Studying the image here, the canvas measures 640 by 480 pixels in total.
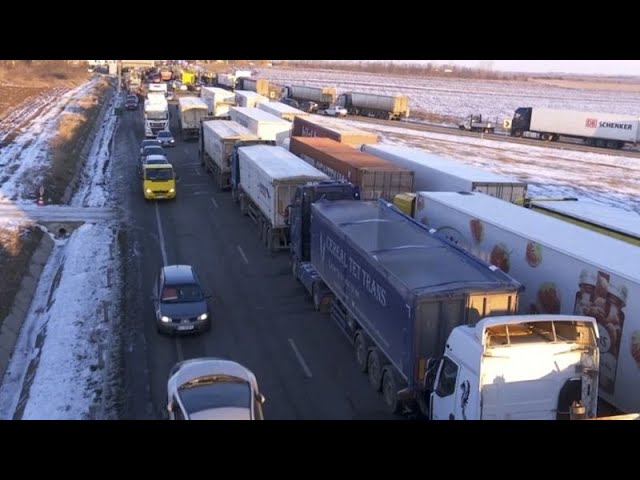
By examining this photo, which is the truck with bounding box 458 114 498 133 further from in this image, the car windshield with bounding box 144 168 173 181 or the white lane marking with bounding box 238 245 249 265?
the white lane marking with bounding box 238 245 249 265

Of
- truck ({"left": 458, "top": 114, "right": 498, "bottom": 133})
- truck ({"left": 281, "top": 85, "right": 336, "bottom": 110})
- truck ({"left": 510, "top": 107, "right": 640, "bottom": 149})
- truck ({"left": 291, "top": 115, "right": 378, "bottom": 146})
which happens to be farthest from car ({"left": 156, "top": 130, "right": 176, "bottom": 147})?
truck ({"left": 281, "top": 85, "right": 336, "bottom": 110})

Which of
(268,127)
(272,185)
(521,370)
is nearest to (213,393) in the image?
(521,370)

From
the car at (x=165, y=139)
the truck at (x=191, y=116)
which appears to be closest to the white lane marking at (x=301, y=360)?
the car at (x=165, y=139)

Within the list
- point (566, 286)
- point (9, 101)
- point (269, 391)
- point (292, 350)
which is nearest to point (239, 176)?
point (292, 350)

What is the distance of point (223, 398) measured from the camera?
10.9 m

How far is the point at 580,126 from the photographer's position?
195 ft

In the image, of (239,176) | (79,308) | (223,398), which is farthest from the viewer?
(239,176)

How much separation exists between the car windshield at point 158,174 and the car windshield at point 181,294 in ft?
46.6

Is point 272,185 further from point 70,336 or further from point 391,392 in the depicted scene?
point 391,392

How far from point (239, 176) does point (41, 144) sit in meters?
21.2

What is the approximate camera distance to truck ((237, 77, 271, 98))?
8181 cm

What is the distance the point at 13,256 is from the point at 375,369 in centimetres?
1329

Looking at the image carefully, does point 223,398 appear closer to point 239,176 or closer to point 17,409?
point 17,409
